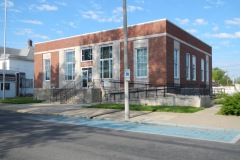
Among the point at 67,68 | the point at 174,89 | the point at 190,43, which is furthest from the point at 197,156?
the point at 67,68

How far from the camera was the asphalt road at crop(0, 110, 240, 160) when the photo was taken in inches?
273

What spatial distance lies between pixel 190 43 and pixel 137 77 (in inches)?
362

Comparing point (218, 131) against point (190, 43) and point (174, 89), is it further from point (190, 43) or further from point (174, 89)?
point (190, 43)

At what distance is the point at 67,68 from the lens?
33.8 metres

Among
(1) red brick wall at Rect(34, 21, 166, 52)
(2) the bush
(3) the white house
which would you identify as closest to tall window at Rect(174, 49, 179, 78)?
(1) red brick wall at Rect(34, 21, 166, 52)

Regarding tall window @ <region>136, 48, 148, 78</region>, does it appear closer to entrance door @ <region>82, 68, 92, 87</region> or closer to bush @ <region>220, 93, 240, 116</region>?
entrance door @ <region>82, 68, 92, 87</region>

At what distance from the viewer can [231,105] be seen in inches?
609

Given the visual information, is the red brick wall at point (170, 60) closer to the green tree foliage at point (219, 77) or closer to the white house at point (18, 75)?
the white house at point (18, 75)

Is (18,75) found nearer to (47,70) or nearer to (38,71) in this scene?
(38,71)

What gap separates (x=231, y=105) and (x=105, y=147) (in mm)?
10219

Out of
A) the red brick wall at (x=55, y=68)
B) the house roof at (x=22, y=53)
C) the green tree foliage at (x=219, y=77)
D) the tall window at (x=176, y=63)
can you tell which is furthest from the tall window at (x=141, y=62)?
the green tree foliage at (x=219, y=77)

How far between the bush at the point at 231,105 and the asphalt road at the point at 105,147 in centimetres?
694

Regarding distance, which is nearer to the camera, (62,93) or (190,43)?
(62,93)

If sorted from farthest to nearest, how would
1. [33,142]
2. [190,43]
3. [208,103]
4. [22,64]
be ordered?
[22,64], [190,43], [208,103], [33,142]
